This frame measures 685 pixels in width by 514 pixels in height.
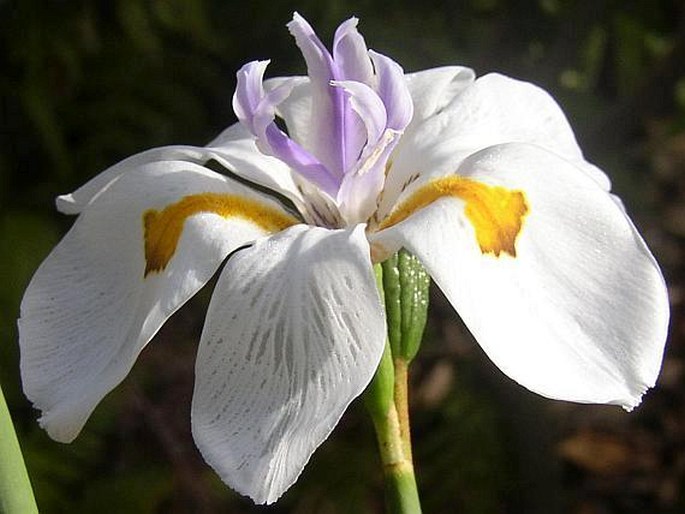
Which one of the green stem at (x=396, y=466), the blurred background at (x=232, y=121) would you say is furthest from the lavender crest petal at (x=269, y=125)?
the blurred background at (x=232, y=121)

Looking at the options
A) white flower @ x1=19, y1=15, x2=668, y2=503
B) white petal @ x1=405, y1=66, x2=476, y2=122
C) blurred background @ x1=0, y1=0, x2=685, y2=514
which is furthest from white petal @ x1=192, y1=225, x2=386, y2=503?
blurred background @ x1=0, y1=0, x2=685, y2=514

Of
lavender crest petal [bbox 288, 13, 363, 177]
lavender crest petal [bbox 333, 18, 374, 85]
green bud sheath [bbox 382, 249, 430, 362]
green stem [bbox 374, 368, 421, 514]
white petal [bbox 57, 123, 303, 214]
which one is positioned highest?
lavender crest petal [bbox 333, 18, 374, 85]

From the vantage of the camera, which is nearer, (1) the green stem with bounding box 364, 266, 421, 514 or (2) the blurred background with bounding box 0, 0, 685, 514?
(1) the green stem with bounding box 364, 266, 421, 514

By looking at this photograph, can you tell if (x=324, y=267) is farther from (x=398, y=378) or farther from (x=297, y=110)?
(x=297, y=110)

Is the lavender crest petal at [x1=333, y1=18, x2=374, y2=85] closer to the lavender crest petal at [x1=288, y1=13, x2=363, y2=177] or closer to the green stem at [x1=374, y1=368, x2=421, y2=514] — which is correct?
the lavender crest petal at [x1=288, y1=13, x2=363, y2=177]

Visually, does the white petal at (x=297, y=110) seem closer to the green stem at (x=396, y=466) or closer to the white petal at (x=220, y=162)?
the white petal at (x=220, y=162)
